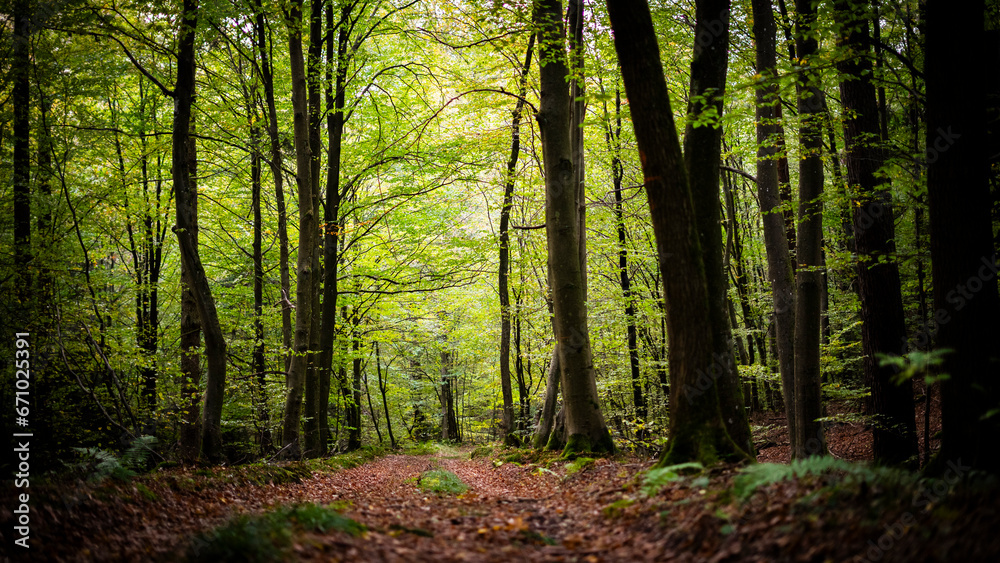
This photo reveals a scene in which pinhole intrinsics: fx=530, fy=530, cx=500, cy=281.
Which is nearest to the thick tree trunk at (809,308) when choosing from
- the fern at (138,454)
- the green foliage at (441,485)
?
the green foliage at (441,485)

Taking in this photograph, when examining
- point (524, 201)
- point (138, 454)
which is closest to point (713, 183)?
point (138, 454)

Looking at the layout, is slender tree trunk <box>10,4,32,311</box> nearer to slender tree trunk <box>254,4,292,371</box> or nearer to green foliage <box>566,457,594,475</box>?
slender tree trunk <box>254,4,292,371</box>

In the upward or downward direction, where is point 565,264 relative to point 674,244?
upward

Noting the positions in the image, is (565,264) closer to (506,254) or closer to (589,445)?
(589,445)

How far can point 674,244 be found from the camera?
5828 millimetres

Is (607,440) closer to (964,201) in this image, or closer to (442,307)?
(964,201)

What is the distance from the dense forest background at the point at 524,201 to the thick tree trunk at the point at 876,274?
1.7 inches

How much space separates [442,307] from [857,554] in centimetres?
2091

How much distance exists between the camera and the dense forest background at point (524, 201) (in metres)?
5.80

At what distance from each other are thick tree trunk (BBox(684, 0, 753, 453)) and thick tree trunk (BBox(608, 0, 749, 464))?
70 centimetres

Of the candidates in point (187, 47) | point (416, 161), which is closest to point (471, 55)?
point (416, 161)

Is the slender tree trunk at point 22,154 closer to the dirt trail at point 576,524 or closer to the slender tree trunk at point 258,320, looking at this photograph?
the slender tree trunk at point 258,320

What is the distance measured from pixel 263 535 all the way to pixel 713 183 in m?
6.19

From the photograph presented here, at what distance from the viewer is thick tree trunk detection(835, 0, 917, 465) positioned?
27.8 feet
